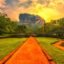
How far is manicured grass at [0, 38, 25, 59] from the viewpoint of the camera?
9438 mm

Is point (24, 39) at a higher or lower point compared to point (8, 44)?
higher

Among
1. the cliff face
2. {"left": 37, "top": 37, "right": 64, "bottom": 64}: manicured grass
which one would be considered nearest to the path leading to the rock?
{"left": 37, "top": 37, "right": 64, "bottom": 64}: manicured grass

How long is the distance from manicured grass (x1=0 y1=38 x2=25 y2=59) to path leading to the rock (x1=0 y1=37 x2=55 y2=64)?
27 cm

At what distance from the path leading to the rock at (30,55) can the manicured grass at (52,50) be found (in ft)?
0.79

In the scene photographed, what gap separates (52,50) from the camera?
9656 millimetres

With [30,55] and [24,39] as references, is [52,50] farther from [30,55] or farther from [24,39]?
[24,39]

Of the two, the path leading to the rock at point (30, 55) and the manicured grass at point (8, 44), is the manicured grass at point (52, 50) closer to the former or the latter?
the path leading to the rock at point (30, 55)

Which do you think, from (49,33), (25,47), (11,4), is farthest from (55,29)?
(11,4)

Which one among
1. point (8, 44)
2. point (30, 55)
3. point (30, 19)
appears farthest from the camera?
point (30, 19)

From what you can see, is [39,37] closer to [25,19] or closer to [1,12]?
[25,19]

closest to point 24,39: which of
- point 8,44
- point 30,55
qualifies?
point 8,44

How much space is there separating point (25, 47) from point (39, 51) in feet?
2.51

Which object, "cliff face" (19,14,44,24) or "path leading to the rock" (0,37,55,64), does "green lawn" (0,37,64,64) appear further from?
"cliff face" (19,14,44,24)

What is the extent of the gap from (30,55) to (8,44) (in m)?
1.48
